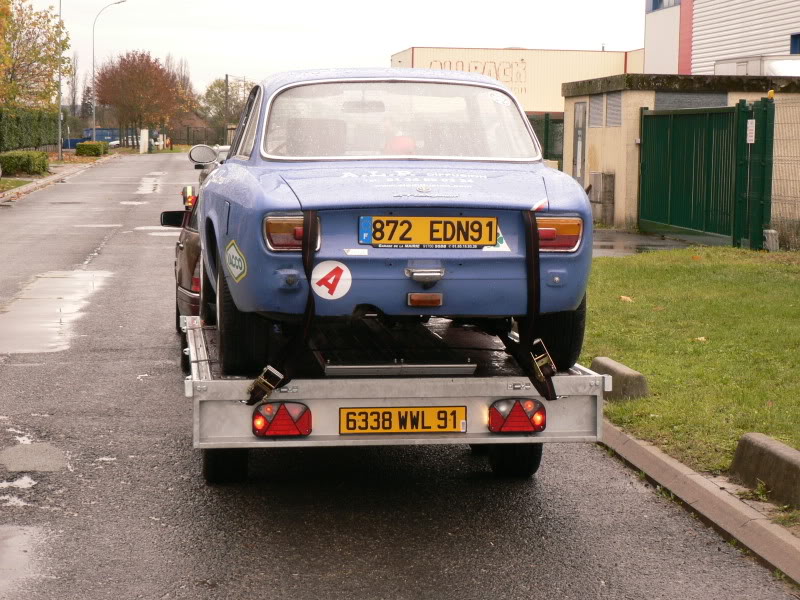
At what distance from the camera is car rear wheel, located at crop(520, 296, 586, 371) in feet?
19.6

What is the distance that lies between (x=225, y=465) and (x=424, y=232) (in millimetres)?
1725

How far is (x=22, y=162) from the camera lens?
145 ft

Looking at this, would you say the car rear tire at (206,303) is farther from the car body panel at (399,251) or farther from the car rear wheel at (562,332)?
the car rear wheel at (562,332)

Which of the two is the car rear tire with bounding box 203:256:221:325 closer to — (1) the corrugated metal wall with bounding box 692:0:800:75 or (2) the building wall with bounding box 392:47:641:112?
(1) the corrugated metal wall with bounding box 692:0:800:75

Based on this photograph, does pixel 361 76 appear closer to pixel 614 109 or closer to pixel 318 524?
pixel 318 524

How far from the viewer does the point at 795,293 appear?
1285cm

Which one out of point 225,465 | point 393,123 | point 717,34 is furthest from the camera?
point 717,34

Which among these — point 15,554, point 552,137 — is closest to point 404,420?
point 15,554

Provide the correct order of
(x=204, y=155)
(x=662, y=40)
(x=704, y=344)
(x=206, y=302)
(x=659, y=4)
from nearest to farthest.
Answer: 1. (x=206, y=302)
2. (x=204, y=155)
3. (x=704, y=344)
4. (x=662, y=40)
5. (x=659, y=4)

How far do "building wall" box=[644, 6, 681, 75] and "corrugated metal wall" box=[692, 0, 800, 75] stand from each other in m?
2.10

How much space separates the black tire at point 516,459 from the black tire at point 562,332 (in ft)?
2.10

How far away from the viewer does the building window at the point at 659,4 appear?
44.2 m

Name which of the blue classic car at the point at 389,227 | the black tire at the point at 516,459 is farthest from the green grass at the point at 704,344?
the blue classic car at the point at 389,227

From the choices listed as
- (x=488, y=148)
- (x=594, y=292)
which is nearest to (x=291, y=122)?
(x=488, y=148)
